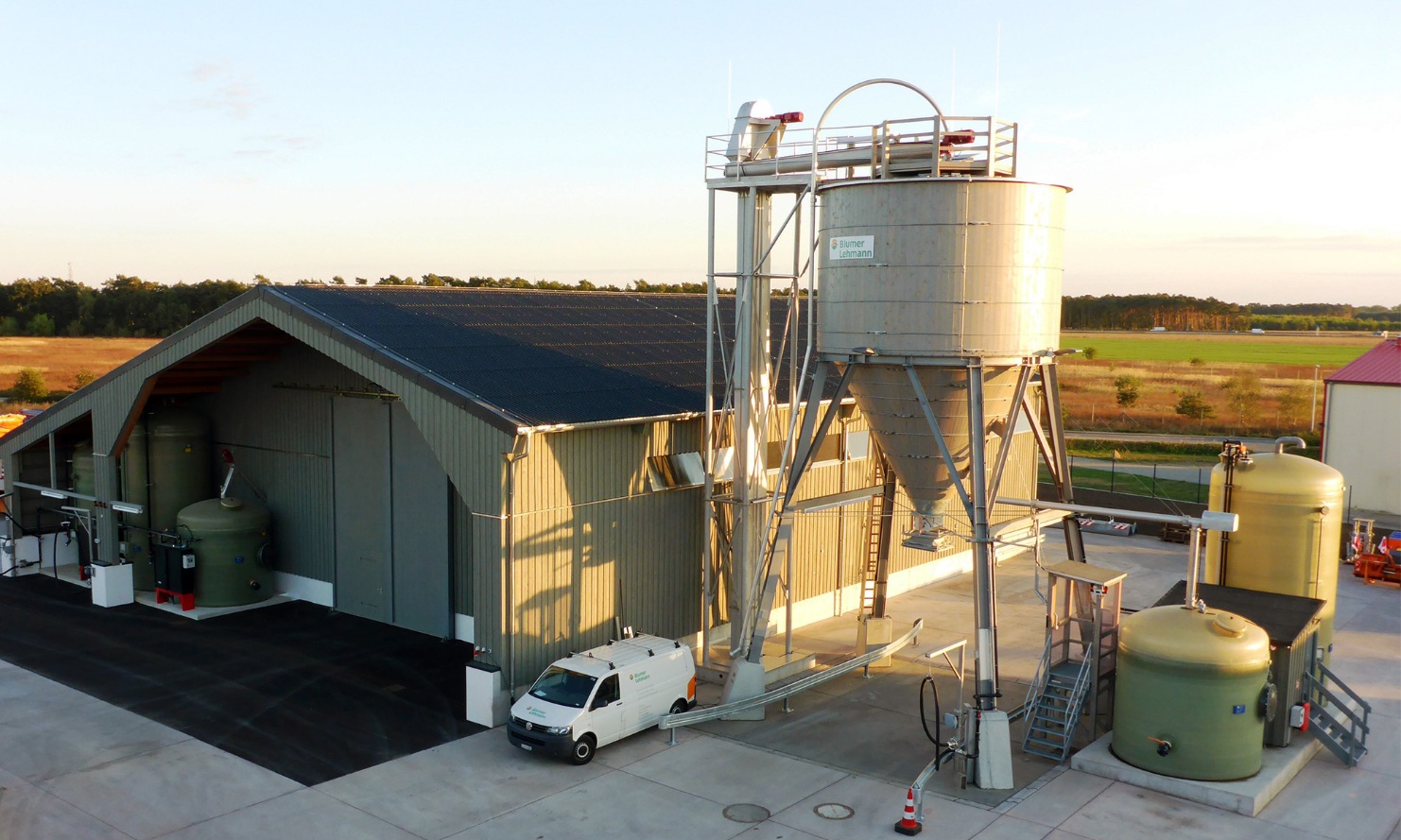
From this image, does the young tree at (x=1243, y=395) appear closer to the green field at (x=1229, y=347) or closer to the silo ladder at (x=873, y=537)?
the green field at (x=1229, y=347)

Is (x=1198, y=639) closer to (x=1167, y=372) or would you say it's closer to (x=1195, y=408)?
(x=1195, y=408)

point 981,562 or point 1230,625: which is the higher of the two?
point 981,562

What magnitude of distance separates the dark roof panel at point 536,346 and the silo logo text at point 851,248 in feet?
12.8

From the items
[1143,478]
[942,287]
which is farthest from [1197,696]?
[1143,478]

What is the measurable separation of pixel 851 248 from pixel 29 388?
6949cm

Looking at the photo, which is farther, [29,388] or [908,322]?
[29,388]

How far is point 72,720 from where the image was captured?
66.2 ft

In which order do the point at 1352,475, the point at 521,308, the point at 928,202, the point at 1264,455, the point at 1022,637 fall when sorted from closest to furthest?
the point at 928,202 → the point at 1264,455 → the point at 1022,637 → the point at 521,308 → the point at 1352,475

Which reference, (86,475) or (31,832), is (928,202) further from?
(86,475)

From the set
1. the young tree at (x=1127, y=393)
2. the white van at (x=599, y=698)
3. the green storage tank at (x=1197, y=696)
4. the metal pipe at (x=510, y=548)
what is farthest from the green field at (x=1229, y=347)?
the metal pipe at (x=510, y=548)

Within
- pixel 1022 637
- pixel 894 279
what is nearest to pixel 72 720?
pixel 894 279

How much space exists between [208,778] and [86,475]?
1605 centimetres

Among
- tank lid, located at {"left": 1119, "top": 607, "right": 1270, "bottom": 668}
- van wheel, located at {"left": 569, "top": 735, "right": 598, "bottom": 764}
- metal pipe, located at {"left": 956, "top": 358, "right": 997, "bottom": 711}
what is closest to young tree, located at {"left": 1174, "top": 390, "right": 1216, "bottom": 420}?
tank lid, located at {"left": 1119, "top": 607, "right": 1270, "bottom": 668}

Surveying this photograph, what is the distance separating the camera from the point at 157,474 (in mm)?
29172
